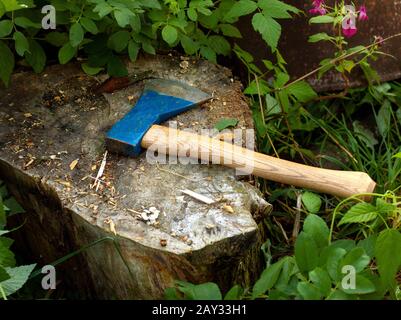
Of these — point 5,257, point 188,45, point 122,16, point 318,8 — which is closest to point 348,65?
point 318,8

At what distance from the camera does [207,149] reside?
7.23ft

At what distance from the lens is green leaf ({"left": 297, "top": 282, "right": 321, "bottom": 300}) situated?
71.0 inches

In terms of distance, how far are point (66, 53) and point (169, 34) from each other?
37cm

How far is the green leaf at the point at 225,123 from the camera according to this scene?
236 cm

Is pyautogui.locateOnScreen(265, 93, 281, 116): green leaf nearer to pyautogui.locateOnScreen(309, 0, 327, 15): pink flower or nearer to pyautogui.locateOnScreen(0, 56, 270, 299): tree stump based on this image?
pyautogui.locateOnScreen(0, 56, 270, 299): tree stump

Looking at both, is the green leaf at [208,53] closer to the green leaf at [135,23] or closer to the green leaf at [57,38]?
the green leaf at [135,23]

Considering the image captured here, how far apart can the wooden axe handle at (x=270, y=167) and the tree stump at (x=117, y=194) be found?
0.18 feet

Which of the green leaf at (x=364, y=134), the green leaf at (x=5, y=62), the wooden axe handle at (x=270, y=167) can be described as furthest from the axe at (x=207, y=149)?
the green leaf at (x=364, y=134)

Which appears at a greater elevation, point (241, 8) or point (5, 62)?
point (241, 8)

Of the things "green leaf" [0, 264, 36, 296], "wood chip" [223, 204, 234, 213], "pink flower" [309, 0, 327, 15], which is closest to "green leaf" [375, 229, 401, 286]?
"wood chip" [223, 204, 234, 213]

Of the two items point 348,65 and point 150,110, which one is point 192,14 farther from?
point 348,65

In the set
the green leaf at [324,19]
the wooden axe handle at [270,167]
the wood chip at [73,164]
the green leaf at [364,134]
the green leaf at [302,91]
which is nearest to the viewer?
the wooden axe handle at [270,167]
